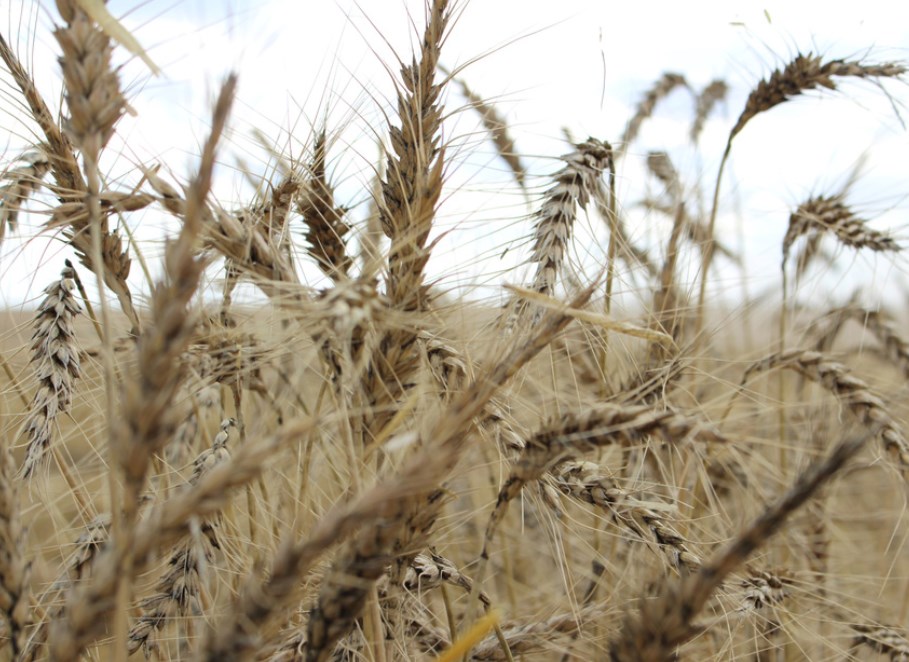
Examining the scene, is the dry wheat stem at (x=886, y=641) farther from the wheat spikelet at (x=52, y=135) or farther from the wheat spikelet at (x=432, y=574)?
the wheat spikelet at (x=52, y=135)

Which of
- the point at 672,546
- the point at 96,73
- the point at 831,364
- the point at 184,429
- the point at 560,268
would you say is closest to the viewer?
the point at 96,73

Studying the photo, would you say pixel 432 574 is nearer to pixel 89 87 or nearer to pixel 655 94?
pixel 89 87

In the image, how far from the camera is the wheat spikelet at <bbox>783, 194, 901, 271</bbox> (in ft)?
6.36

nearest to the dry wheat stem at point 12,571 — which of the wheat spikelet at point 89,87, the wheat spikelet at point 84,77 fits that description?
the wheat spikelet at point 89,87

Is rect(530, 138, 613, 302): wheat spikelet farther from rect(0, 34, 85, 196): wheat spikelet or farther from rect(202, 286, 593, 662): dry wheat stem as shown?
rect(0, 34, 85, 196): wheat spikelet

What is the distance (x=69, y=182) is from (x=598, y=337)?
918 mm

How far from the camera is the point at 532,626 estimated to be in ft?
3.92

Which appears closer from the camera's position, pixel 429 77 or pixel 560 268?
pixel 429 77

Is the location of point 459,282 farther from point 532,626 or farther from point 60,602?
point 60,602

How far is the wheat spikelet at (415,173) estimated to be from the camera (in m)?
0.92

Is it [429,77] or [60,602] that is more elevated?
[429,77]

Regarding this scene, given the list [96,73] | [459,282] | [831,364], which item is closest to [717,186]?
[831,364]

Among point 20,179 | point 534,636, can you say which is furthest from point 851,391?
point 20,179

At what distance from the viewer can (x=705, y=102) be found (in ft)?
10.2
